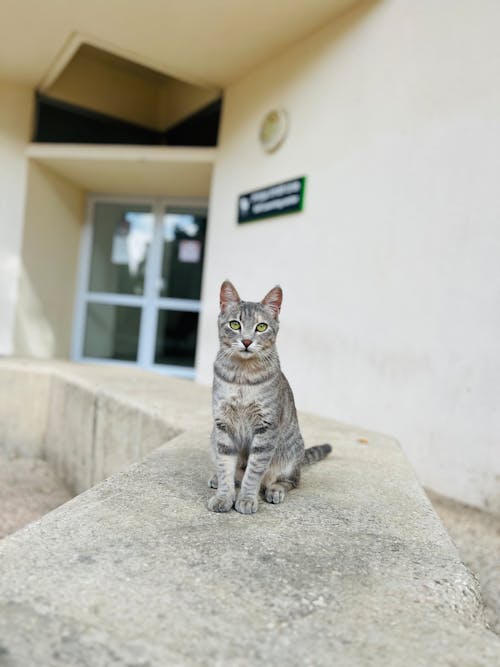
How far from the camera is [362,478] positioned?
229cm

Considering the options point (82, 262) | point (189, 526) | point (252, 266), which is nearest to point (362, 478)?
point (189, 526)

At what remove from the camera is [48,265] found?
6.79m

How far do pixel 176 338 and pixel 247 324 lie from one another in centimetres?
554

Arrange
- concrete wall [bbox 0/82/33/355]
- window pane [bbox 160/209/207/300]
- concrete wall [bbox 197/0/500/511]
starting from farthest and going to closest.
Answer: window pane [bbox 160/209/207/300] < concrete wall [bbox 0/82/33/355] < concrete wall [bbox 197/0/500/511]

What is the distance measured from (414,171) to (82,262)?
17.2ft

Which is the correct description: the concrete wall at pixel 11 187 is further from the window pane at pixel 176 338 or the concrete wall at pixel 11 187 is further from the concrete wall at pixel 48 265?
the window pane at pixel 176 338

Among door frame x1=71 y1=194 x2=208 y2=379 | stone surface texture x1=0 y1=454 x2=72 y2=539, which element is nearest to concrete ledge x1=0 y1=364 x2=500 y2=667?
stone surface texture x1=0 y1=454 x2=72 y2=539

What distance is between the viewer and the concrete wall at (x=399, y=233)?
10.3 ft

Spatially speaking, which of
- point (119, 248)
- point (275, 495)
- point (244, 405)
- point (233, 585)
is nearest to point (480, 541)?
A: point (275, 495)

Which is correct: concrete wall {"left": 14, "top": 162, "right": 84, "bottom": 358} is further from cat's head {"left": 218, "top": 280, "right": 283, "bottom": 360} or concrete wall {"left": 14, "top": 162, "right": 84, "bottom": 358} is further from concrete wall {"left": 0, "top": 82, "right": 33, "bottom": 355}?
cat's head {"left": 218, "top": 280, "right": 283, "bottom": 360}

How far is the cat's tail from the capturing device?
2375mm

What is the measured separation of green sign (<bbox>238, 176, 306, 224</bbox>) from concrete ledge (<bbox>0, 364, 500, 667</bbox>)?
3157 mm

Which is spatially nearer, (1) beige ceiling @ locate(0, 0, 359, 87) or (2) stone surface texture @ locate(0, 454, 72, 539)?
(2) stone surface texture @ locate(0, 454, 72, 539)

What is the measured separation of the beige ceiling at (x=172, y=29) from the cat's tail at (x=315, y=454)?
3525 millimetres
